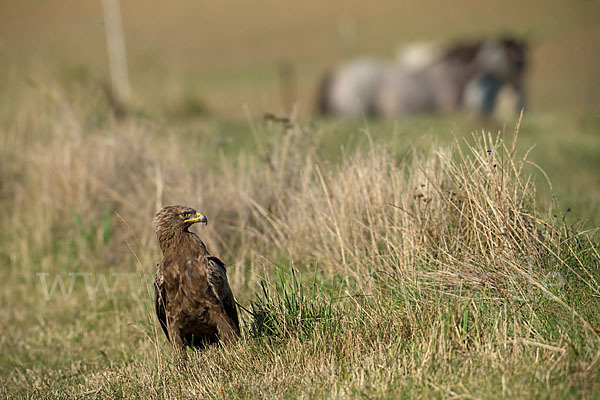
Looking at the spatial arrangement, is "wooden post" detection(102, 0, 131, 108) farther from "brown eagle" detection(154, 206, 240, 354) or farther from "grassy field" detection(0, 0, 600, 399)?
"brown eagle" detection(154, 206, 240, 354)

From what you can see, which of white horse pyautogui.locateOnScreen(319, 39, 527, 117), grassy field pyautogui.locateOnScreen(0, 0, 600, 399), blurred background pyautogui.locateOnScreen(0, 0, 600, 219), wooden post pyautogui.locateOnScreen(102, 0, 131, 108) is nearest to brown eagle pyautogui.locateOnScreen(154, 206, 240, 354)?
grassy field pyautogui.locateOnScreen(0, 0, 600, 399)

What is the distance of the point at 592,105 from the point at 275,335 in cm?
1438

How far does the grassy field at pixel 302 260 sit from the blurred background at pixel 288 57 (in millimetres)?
445

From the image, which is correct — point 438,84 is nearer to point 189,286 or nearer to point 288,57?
point 189,286

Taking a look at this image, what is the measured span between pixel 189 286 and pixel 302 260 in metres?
1.40

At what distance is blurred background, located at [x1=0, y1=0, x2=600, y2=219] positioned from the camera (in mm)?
10578

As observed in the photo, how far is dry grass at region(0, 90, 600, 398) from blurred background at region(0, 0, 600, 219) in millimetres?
709

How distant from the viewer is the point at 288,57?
42.8m

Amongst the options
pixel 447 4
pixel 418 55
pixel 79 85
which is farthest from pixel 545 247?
pixel 447 4

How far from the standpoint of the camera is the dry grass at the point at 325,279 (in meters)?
3.45

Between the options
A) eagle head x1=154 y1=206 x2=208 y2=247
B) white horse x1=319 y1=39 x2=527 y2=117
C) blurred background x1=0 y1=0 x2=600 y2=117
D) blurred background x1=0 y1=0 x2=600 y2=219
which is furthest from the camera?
blurred background x1=0 y1=0 x2=600 y2=117

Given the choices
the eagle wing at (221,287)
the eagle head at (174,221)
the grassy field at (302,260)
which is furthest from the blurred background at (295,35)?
the eagle wing at (221,287)

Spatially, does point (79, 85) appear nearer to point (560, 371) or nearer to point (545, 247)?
point (545, 247)

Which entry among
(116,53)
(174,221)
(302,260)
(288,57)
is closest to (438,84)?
(116,53)
